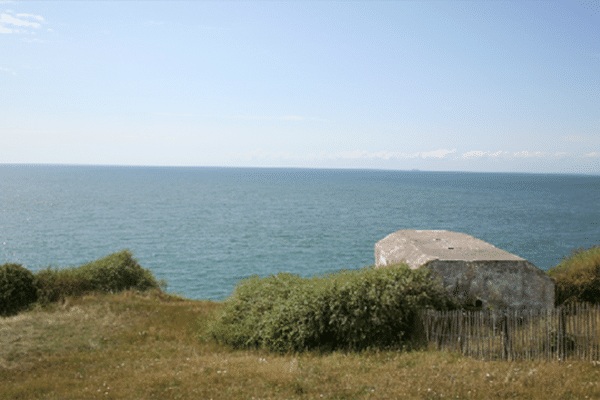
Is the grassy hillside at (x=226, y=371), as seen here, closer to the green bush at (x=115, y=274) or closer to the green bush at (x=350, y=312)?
the green bush at (x=350, y=312)

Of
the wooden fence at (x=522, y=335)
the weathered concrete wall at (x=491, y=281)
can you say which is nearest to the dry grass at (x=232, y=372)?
the wooden fence at (x=522, y=335)

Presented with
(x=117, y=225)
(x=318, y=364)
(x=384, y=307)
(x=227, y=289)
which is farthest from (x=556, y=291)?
(x=117, y=225)

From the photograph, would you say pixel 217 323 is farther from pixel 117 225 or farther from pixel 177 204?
pixel 177 204

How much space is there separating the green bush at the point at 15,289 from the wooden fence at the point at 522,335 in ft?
58.4

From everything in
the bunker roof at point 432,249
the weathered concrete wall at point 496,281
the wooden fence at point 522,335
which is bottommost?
the wooden fence at point 522,335

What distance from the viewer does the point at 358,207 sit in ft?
317

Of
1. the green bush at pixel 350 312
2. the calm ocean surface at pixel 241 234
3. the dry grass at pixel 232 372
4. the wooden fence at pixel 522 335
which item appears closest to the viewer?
the dry grass at pixel 232 372

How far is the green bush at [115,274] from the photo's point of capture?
68.7 feet

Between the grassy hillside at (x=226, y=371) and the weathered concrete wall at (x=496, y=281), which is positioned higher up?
the weathered concrete wall at (x=496, y=281)

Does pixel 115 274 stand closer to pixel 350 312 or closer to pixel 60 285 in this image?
pixel 60 285

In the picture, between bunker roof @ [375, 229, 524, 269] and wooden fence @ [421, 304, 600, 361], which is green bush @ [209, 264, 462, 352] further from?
bunker roof @ [375, 229, 524, 269]

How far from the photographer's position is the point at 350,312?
12.4 metres

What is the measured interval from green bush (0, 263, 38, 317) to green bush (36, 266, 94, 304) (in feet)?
1.22

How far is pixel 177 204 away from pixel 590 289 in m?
96.6
